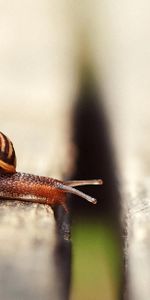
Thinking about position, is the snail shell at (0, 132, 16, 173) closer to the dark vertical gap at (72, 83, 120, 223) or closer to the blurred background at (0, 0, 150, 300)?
the blurred background at (0, 0, 150, 300)

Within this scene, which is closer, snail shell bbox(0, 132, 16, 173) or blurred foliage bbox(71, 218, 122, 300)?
blurred foliage bbox(71, 218, 122, 300)

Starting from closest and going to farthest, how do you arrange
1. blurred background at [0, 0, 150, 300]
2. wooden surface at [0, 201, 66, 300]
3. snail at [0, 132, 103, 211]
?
1. wooden surface at [0, 201, 66, 300]
2. blurred background at [0, 0, 150, 300]
3. snail at [0, 132, 103, 211]

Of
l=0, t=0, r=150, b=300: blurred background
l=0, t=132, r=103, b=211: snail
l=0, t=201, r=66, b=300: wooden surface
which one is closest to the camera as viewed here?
l=0, t=201, r=66, b=300: wooden surface

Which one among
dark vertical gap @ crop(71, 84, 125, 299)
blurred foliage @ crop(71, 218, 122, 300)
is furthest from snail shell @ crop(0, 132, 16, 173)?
blurred foliage @ crop(71, 218, 122, 300)

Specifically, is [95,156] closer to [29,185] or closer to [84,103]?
[29,185]

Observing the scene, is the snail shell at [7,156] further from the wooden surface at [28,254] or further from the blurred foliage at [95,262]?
the blurred foliage at [95,262]

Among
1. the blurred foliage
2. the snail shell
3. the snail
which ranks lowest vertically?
the blurred foliage

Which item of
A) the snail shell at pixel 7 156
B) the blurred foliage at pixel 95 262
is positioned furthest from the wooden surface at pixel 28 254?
the snail shell at pixel 7 156

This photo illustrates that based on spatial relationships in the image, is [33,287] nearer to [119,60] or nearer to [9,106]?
[9,106]
